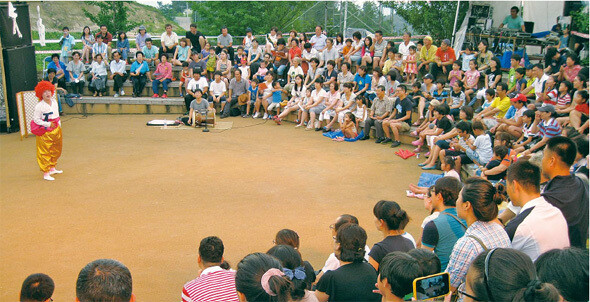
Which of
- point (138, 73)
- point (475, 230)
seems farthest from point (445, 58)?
point (475, 230)

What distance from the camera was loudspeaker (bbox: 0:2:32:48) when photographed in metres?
10.9

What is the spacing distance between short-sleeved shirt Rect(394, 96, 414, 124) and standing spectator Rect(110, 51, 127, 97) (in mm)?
7511

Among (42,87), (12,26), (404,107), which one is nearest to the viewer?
(42,87)

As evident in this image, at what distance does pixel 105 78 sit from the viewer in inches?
554

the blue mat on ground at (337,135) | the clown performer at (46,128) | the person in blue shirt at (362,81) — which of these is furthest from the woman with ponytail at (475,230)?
the person in blue shirt at (362,81)

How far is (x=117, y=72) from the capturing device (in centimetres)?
1395

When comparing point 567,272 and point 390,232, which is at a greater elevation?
point 567,272

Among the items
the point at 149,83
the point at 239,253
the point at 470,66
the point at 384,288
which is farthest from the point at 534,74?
the point at 149,83

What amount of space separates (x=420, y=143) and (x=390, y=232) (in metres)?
5.90

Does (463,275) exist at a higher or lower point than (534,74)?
lower

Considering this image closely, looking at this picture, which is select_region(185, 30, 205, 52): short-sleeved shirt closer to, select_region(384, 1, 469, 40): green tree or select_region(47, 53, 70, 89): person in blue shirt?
select_region(47, 53, 70, 89): person in blue shirt

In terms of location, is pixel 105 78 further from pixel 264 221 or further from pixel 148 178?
pixel 264 221

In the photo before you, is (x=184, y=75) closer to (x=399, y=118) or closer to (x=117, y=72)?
(x=117, y=72)

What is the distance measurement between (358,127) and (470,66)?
98.8 inches
